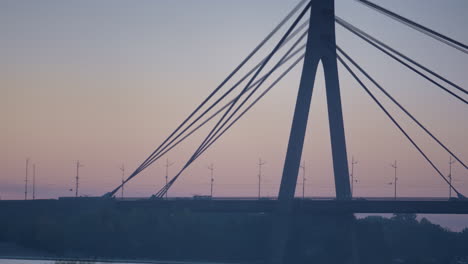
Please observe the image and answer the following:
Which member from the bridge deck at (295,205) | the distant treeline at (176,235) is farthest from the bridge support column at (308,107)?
the distant treeline at (176,235)

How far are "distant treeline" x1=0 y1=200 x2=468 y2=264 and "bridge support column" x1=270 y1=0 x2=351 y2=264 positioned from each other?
11.9m

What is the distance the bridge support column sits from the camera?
64.2m

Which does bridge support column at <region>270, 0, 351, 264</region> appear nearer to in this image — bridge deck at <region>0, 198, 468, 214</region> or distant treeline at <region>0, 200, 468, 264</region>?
bridge deck at <region>0, 198, 468, 214</region>

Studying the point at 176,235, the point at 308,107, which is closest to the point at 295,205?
the point at 176,235

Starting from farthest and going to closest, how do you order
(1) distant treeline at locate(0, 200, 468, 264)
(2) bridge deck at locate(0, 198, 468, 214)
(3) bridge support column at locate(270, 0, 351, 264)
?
(1) distant treeline at locate(0, 200, 468, 264) < (2) bridge deck at locate(0, 198, 468, 214) < (3) bridge support column at locate(270, 0, 351, 264)

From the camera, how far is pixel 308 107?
64750 mm

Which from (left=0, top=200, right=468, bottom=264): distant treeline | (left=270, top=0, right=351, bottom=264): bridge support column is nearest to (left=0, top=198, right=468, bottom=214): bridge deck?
(left=0, top=200, right=468, bottom=264): distant treeline

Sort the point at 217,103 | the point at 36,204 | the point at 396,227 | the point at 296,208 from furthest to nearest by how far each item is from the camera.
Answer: the point at 396,227
the point at 36,204
the point at 296,208
the point at 217,103

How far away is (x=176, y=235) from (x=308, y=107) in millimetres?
28629

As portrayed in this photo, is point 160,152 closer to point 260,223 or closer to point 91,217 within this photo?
point 91,217

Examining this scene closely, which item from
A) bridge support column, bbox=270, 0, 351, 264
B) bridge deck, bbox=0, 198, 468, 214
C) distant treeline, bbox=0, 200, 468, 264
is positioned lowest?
distant treeline, bbox=0, 200, 468, 264

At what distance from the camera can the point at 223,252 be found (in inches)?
3425

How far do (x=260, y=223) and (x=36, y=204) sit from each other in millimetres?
24024

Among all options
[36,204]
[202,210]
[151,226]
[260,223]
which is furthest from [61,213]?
[260,223]
